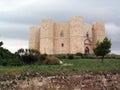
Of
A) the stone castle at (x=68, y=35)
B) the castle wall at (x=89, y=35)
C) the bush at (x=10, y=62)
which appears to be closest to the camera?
the bush at (x=10, y=62)

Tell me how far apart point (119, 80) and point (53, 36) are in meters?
47.2

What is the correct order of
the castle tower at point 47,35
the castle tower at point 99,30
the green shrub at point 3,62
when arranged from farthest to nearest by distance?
the castle tower at point 99,30, the castle tower at point 47,35, the green shrub at point 3,62

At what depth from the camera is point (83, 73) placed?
20.3 metres

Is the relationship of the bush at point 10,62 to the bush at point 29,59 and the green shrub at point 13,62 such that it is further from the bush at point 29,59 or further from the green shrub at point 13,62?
the bush at point 29,59

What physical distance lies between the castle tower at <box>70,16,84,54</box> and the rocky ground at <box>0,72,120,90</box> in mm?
42883

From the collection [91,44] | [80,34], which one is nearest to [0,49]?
[80,34]

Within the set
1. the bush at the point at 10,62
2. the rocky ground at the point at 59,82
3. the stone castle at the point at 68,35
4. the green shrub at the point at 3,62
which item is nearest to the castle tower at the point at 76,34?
the stone castle at the point at 68,35

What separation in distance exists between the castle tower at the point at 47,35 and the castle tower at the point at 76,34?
4188 millimetres

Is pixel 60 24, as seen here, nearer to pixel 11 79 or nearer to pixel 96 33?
pixel 96 33

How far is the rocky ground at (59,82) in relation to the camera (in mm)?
18844

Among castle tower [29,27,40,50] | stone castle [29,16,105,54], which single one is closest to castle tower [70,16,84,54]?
stone castle [29,16,105,54]

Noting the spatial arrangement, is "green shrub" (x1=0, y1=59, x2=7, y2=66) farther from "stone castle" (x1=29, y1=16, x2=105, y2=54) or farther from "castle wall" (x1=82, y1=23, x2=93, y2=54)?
"castle wall" (x1=82, y1=23, x2=93, y2=54)

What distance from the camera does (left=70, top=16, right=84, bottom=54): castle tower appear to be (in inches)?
2506

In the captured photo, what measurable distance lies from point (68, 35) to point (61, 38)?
169 cm
